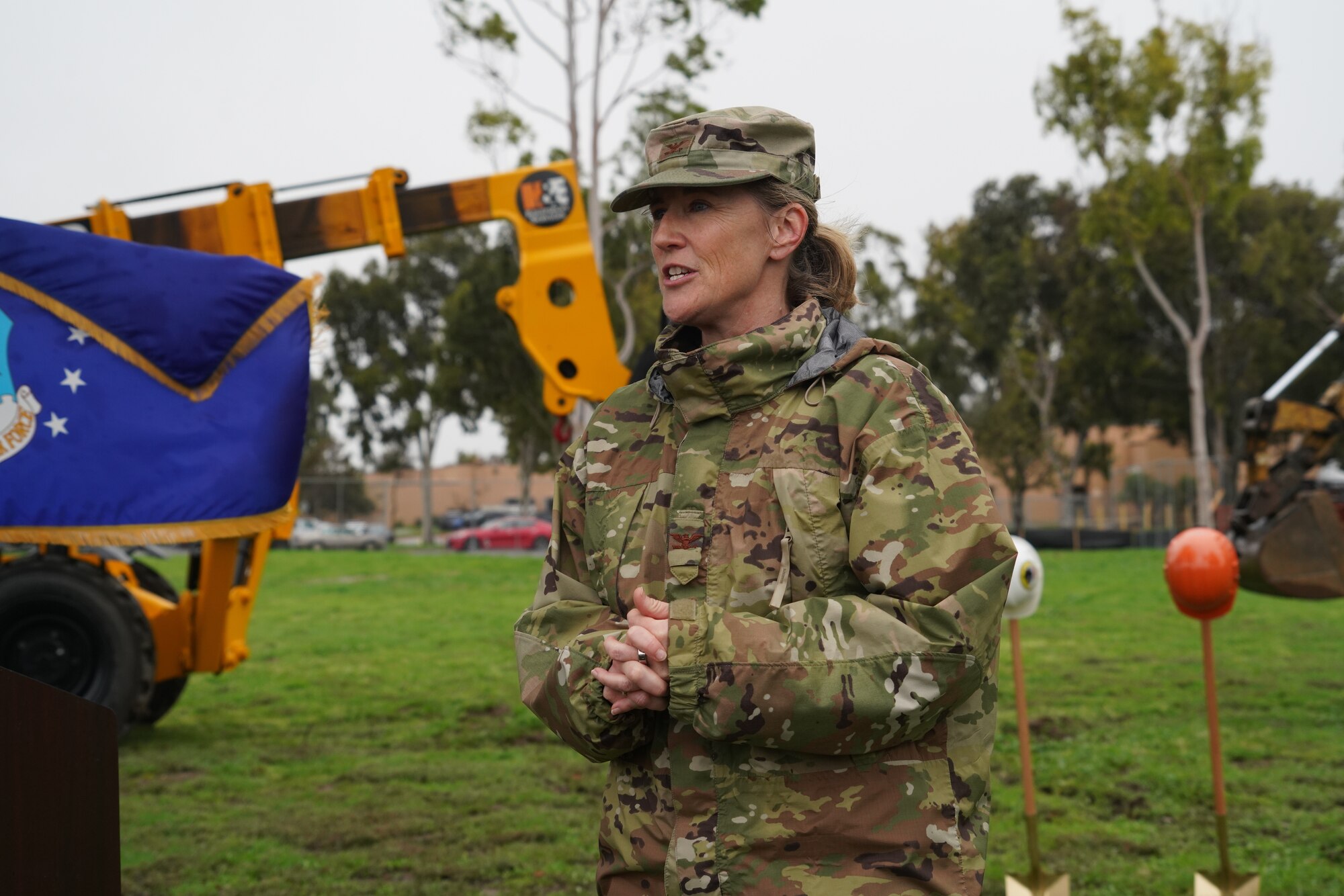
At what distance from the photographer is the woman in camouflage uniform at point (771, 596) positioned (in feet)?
5.93

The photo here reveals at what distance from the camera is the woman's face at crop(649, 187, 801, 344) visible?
6.81ft

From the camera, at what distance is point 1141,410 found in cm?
3766

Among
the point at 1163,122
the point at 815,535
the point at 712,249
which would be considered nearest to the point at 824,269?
the point at 712,249

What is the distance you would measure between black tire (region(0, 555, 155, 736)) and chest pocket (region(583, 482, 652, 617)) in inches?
224

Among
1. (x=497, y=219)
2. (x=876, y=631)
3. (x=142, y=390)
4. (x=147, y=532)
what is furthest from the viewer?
(x=497, y=219)

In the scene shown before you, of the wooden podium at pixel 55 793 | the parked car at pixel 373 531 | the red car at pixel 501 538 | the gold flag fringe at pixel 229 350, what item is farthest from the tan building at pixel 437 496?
the wooden podium at pixel 55 793

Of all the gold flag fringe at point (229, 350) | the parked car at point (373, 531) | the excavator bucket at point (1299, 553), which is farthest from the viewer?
the parked car at point (373, 531)

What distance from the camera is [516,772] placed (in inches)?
266

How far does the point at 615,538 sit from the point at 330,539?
36.7 metres

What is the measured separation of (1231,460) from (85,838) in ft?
114

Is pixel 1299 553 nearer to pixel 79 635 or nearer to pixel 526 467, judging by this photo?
pixel 79 635

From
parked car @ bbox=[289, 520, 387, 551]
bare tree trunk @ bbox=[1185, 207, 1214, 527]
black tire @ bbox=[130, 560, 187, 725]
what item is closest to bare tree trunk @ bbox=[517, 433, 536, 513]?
parked car @ bbox=[289, 520, 387, 551]

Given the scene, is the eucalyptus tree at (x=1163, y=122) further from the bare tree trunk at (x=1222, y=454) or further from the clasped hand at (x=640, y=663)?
the clasped hand at (x=640, y=663)

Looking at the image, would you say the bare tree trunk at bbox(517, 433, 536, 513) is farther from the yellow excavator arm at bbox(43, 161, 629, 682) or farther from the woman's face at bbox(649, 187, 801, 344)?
the woman's face at bbox(649, 187, 801, 344)
